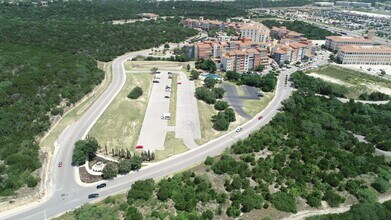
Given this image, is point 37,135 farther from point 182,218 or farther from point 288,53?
point 288,53

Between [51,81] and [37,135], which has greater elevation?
[51,81]

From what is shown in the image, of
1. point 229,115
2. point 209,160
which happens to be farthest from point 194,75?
point 209,160

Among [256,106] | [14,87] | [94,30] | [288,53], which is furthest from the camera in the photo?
[94,30]

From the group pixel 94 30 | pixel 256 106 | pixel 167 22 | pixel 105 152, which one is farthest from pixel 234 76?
pixel 167 22

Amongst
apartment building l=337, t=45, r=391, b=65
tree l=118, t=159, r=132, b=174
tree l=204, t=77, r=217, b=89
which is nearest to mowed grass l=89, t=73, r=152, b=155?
tree l=118, t=159, r=132, b=174

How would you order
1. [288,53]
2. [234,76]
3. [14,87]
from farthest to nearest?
[288,53] < [234,76] < [14,87]

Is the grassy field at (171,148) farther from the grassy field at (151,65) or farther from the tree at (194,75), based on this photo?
the grassy field at (151,65)

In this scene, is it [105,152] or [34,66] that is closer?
[105,152]
